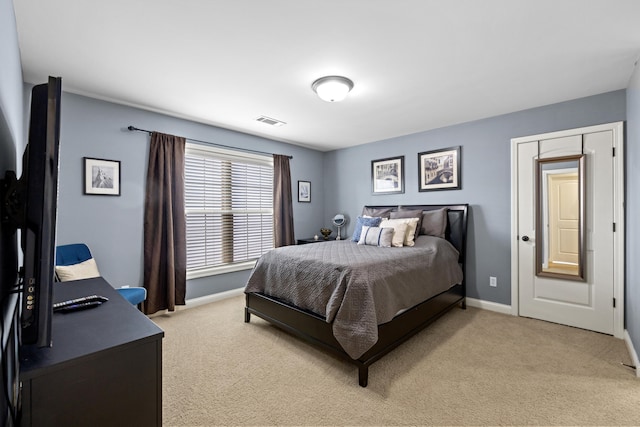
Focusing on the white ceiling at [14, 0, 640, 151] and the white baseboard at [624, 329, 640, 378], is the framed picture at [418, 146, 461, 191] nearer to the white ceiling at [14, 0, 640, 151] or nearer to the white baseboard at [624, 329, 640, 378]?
the white ceiling at [14, 0, 640, 151]

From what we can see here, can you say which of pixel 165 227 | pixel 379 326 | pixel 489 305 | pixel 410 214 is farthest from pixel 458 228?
pixel 165 227

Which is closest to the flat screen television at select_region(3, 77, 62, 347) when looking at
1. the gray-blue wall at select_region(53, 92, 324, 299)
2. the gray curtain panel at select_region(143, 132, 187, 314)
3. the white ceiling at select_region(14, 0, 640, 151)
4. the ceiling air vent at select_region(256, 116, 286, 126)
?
the white ceiling at select_region(14, 0, 640, 151)

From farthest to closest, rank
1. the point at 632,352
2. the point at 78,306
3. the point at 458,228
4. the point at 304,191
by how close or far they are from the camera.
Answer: the point at 304,191, the point at 458,228, the point at 632,352, the point at 78,306

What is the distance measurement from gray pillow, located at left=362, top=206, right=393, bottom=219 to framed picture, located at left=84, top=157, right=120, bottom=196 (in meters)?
3.32

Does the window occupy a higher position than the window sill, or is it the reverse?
the window

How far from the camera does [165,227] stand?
343 centimetres

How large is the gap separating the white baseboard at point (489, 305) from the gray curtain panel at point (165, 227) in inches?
142

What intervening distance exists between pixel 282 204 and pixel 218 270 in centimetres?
141

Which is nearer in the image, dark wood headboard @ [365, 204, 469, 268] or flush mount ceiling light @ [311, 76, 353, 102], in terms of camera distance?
flush mount ceiling light @ [311, 76, 353, 102]

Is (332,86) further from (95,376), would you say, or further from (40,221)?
(95,376)

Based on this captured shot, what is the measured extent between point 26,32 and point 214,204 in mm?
2401

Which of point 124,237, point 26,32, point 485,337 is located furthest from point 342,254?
point 26,32

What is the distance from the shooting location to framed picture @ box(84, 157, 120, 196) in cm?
294

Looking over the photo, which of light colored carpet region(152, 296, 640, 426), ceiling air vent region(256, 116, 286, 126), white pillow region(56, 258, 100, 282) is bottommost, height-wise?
light colored carpet region(152, 296, 640, 426)
